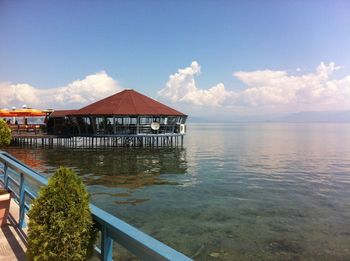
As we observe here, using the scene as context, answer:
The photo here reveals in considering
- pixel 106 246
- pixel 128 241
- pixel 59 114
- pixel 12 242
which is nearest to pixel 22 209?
pixel 12 242

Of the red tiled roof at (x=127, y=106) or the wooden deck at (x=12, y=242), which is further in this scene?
the red tiled roof at (x=127, y=106)

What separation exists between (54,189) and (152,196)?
1201 centimetres

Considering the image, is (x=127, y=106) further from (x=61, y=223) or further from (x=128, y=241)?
(x=128, y=241)

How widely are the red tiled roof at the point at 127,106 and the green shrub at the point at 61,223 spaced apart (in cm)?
3187

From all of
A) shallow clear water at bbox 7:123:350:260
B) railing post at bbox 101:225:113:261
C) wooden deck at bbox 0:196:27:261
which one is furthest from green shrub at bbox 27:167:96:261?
shallow clear water at bbox 7:123:350:260

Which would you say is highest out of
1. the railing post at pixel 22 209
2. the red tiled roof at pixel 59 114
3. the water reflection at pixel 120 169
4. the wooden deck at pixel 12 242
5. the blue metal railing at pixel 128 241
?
the red tiled roof at pixel 59 114

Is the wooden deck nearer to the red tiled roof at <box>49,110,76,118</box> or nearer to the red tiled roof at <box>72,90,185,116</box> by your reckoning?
the red tiled roof at <box>72,90,185,116</box>

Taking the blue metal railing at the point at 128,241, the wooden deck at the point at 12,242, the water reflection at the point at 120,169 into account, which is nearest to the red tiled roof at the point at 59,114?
the water reflection at the point at 120,169

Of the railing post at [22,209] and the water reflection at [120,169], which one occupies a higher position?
the railing post at [22,209]

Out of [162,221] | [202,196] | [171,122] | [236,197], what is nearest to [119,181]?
[202,196]

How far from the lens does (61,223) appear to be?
10.6 ft

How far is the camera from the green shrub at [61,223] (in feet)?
10.6

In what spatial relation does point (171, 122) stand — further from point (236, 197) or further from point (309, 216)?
point (309, 216)

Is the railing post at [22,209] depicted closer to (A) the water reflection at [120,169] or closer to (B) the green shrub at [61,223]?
(B) the green shrub at [61,223]
